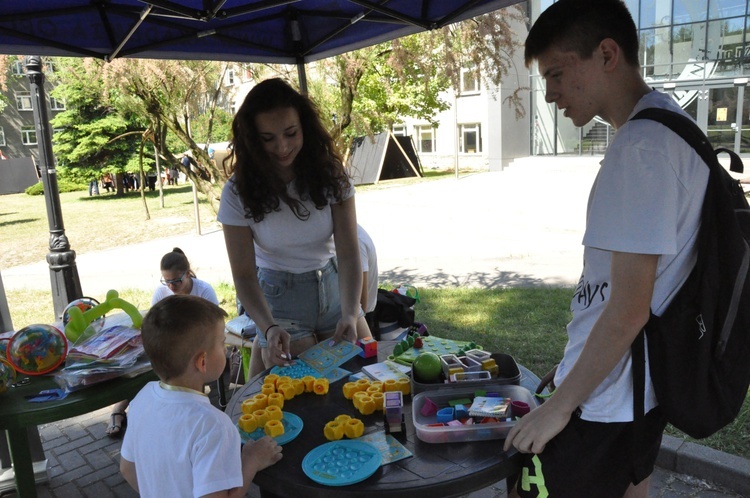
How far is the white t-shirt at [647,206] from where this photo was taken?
122 cm

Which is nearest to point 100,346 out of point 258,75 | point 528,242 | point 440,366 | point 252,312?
point 252,312

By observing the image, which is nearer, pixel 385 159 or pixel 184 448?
pixel 184 448

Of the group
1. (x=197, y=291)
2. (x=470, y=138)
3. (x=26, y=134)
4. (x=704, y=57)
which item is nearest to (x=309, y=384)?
(x=197, y=291)

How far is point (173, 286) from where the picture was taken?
12.4ft

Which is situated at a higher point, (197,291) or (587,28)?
(587,28)

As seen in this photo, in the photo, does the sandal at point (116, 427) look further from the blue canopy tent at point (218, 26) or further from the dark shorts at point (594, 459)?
the dark shorts at point (594, 459)

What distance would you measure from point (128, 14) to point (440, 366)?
272 centimetres

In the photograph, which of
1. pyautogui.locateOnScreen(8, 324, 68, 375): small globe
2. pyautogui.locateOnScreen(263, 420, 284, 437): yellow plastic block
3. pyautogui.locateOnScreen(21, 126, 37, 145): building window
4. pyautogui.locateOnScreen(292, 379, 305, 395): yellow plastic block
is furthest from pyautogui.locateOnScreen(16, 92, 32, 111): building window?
pyautogui.locateOnScreen(263, 420, 284, 437): yellow plastic block

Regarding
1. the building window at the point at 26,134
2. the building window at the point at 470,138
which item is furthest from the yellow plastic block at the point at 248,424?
the building window at the point at 26,134

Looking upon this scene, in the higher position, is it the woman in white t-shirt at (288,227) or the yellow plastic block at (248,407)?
the woman in white t-shirt at (288,227)

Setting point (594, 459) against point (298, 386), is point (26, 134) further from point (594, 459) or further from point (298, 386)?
point (594, 459)

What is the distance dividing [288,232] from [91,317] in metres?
1.29

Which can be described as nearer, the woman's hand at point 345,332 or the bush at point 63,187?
the woman's hand at point 345,332

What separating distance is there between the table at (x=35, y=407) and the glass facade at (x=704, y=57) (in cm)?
2057
